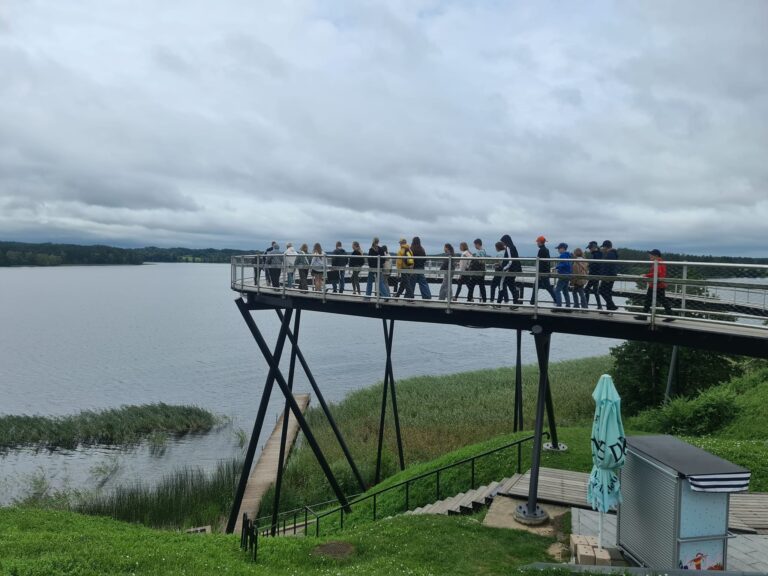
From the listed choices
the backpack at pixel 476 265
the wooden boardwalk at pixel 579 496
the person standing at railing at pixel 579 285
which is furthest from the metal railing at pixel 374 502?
the backpack at pixel 476 265

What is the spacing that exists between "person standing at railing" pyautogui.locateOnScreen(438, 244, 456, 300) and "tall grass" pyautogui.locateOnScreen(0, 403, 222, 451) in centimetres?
2382

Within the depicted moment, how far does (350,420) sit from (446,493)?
1525 cm

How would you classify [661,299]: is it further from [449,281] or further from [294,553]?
[294,553]

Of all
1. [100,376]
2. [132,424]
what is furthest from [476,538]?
[100,376]

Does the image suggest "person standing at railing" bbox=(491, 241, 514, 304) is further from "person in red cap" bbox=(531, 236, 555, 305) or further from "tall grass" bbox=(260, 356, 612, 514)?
"tall grass" bbox=(260, 356, 612, 514)

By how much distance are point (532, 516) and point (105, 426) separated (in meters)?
27.7

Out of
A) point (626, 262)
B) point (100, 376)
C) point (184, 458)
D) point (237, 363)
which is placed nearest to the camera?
point (626, 262)

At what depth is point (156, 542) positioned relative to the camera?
12.7 meters

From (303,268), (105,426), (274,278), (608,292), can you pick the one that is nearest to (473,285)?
(608,292)

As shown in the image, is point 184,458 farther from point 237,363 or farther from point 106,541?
point 237,363

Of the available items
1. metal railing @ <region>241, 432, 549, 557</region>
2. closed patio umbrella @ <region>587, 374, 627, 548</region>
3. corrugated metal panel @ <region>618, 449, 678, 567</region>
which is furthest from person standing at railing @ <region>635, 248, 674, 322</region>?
metal railing @ <region>241, 432, 549, 557</region>

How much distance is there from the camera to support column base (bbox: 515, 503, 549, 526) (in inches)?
471

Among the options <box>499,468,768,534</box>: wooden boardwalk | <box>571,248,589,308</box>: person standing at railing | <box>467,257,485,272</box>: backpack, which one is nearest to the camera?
<box>499,468,768,534</box>: wooden boardwalk

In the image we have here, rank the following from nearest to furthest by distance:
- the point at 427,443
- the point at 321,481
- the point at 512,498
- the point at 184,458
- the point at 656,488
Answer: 1. the point at 656,488
2. the point at 512,498
3. the point at 321,481
4. the point at 427,443
5. the point at 184,458
